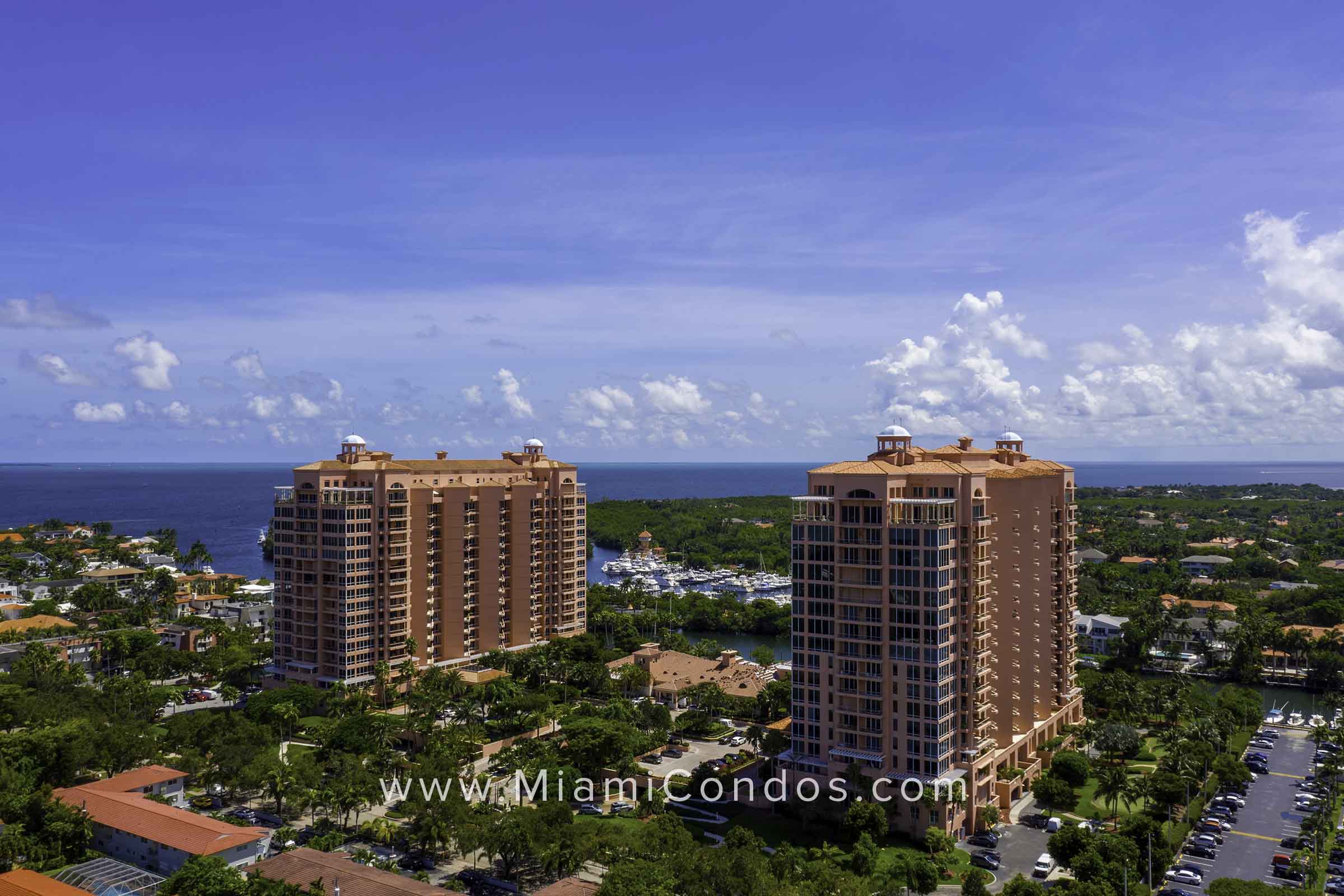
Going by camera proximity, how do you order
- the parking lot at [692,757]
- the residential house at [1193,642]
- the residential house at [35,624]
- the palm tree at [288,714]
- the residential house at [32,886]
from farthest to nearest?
1. the residential house at [1193,642]
2. the residential house at [35,624]
3. the palm tree at [288,714]
4. the parking lot at [692,757]
5. the residential house at [32,886]

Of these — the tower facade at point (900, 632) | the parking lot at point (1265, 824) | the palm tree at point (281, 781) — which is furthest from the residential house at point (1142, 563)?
the palm tree at point (281, 781)

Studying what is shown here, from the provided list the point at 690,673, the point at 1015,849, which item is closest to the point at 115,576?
the point at 690,673

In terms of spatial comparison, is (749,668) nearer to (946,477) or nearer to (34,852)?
(946,477)

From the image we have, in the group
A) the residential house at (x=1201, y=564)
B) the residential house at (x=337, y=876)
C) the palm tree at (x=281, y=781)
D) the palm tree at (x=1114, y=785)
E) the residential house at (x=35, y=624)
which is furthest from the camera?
the residential house at (x=1201, y=564)

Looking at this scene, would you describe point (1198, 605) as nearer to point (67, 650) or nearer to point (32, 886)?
point (32, 886)

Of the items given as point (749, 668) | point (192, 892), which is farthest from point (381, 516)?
point (192, 892)

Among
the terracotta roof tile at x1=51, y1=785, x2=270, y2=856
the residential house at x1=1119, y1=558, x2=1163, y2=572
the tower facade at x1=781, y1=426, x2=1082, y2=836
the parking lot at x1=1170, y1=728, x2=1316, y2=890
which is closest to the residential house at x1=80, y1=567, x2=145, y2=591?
the terracotta roof tile at x1=51, y1=785, x2=270, y2=856

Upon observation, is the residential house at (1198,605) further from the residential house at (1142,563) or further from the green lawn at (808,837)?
the green lawn at (808,837)
